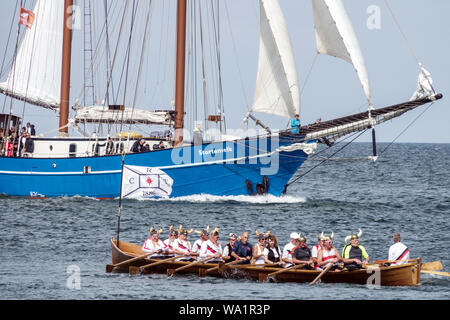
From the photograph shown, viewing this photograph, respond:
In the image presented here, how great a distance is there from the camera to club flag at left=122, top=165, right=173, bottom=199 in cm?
4403

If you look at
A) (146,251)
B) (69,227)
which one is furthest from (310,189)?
(146,251)

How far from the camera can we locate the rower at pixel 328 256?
26.3 meters

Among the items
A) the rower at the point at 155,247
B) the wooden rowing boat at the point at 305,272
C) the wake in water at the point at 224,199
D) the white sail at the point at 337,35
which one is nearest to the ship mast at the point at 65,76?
the wake in water at the point at 224,199

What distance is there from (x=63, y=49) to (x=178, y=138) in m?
10.4

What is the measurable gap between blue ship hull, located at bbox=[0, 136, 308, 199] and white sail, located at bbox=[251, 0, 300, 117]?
1.81 m

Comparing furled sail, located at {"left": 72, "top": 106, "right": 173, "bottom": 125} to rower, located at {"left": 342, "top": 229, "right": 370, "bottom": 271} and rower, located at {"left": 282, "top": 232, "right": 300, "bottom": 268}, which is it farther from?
rower, located at {"left": 342, "top": 229, "right": 370, "bottom": 271}

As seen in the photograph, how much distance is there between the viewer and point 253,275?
27500 millimetres

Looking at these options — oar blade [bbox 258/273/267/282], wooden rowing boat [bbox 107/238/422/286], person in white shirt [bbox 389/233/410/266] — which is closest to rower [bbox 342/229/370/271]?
wooden rowing boat [bbox 107/238/422/286]

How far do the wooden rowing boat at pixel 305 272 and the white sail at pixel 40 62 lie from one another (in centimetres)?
2445

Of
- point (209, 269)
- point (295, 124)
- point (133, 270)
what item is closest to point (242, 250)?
point (209, 269)

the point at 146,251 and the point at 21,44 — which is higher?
the point at 21,44

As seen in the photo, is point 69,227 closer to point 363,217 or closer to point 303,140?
point 303,140

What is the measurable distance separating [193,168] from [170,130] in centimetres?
427

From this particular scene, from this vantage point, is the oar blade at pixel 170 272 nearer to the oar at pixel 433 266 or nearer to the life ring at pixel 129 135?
the oar at pixel 433 266
